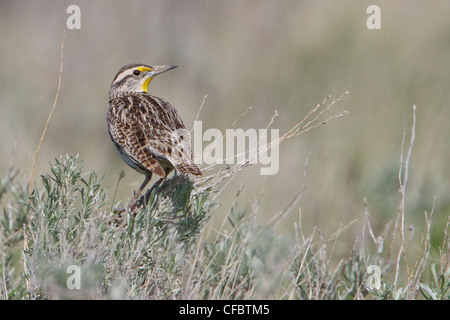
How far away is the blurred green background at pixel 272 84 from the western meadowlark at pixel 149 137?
114cm

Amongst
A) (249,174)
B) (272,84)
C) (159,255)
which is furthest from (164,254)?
(272,84)

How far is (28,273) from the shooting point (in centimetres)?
378

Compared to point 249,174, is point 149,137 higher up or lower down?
higher up

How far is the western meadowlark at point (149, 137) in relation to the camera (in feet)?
15.4

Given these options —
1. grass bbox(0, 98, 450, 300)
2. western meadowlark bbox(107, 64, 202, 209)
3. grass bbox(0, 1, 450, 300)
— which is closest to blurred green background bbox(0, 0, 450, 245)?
grass bbox(0, 1, 450, 300)

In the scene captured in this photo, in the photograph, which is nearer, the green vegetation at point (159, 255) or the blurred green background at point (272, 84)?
the green vegetation at point (159, 255)

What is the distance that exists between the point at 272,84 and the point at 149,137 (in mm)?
4052

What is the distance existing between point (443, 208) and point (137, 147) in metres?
2.89

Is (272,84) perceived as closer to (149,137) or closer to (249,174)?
(249,174)

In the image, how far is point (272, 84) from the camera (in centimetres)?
882

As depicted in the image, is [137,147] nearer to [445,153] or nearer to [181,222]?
[181,222]

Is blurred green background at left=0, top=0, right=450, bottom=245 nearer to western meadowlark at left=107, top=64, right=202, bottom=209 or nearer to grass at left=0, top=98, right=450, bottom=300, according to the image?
western meadowlark at left=107, top=64, right=202, bottom=209

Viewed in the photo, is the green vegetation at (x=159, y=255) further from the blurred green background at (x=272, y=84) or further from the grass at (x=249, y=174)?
the blurred green background at (x=272, y=84)

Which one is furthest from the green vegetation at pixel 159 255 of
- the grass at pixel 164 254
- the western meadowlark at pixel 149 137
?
the western meadowlark at pixel 149 137
